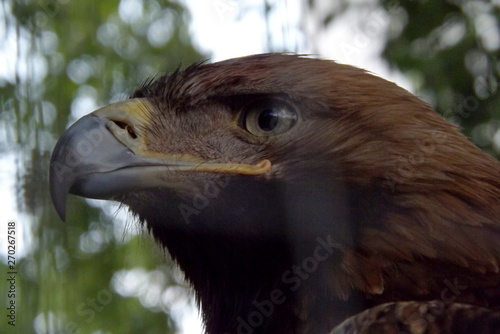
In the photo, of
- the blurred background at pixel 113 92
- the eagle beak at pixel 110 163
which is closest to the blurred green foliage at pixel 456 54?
the blurred background at pixel 113 92

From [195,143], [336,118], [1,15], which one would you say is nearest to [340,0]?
[336,118]

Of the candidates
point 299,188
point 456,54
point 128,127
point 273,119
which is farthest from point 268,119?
point 456,54

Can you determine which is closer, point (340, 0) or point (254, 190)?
point (254, 190)

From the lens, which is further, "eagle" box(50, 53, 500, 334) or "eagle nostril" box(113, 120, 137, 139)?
"eagle nostril" box(113, 120, 137, 139)

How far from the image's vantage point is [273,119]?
6.82 feet

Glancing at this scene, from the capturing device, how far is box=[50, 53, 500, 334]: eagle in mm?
1909

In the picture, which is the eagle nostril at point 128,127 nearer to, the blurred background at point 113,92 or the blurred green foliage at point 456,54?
the blurred background at point 113,92

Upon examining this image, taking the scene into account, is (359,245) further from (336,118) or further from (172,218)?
(172,218)

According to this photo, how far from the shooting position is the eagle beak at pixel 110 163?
1.95 meters

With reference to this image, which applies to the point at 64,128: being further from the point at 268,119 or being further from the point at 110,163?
the point at 268,119

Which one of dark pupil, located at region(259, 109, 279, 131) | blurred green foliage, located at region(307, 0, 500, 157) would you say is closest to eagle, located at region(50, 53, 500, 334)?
dark pupil, located at region(259, 109, 279, 131)

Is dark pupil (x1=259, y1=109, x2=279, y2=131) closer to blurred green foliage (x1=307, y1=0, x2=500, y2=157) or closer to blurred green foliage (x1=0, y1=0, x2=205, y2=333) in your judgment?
blurred green foliage (x1=0, y1=0, x2=205, y2=333)

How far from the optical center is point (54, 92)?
208 cm

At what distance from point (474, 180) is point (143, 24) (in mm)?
1565
